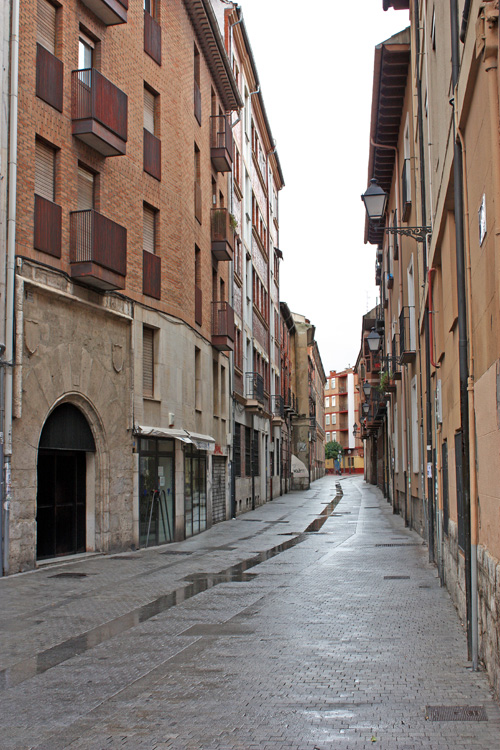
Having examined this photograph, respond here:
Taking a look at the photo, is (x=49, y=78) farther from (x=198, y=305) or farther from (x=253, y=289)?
(x=253, y=289)

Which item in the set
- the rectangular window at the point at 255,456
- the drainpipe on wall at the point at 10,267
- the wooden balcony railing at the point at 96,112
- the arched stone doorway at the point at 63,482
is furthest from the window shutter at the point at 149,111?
the rectangular window at the point at 255,456

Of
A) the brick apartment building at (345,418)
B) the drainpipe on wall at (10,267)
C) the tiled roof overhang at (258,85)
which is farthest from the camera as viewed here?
the brick apartment building at (345,418)

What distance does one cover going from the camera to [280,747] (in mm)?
4953

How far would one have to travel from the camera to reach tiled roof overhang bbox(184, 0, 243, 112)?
2334 cm

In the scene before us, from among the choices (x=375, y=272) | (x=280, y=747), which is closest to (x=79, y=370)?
(x=280, y=747)

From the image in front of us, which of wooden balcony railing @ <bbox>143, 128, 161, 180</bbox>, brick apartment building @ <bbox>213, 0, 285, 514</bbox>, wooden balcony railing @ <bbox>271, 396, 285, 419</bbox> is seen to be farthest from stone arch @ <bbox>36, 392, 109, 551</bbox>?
wooden balcony railing @ <bbox>271, 396, 285, 419</bbox>

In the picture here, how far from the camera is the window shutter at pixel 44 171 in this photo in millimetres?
14836

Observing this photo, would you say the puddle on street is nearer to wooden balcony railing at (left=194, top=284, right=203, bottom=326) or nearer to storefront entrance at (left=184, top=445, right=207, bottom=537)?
storefront entrance at (left=184, top=445, right=207, bottom=537)

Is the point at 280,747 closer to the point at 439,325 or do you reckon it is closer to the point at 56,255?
the point at 439,325

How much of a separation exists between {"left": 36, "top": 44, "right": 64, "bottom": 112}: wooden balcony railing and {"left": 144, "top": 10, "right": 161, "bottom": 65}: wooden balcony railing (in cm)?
493

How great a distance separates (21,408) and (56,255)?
3076 mm

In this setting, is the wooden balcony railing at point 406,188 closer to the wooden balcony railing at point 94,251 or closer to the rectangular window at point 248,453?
the wooden balcony railing at point 94,251

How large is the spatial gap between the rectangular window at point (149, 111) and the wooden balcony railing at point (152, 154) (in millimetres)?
347

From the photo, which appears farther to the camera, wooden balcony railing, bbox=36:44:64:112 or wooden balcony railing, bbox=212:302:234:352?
wooden balcony railing, bbox=212:302:234:352
